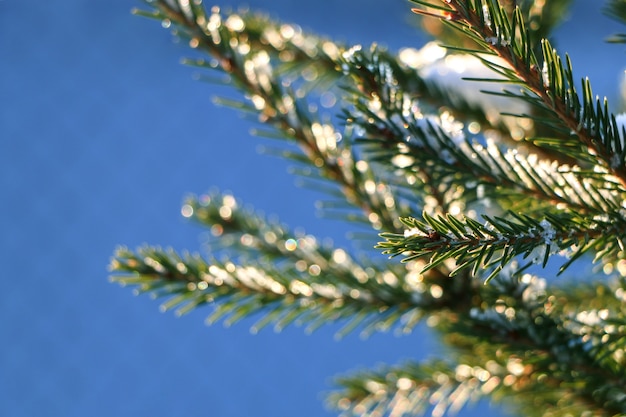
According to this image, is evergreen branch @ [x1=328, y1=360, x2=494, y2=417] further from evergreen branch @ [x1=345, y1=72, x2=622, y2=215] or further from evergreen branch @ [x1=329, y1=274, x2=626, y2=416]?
evergreen branch @ [x1=345, y1=72, x2=622, y2=215]

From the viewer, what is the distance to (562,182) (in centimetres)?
28

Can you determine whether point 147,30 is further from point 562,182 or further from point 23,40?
point 562,182

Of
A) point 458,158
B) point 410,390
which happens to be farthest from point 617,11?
point 410,390

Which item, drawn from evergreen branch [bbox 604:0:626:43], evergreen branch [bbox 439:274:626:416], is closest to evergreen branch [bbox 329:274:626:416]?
evergreen branch [bbox 439:274:626:416]

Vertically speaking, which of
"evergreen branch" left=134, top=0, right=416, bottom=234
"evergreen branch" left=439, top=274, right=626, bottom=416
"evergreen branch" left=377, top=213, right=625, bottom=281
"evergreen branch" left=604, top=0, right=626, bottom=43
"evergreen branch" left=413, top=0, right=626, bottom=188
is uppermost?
"evergreen branch" left=134, top=0, right=416, bottom=234

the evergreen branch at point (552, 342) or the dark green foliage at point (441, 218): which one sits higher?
the dark green foliage at point (441, 218)

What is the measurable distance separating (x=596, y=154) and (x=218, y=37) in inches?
6.7

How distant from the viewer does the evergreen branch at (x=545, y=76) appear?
0.22 meters

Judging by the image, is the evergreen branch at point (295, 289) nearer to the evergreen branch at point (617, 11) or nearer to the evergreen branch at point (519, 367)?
the evergreen branch at point (519, 367)

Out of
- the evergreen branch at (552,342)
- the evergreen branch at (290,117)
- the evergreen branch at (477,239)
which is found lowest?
the evergreen branch at (552,342)

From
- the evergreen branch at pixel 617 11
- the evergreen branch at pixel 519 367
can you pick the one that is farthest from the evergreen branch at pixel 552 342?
the evergreen branch at pixel 617 11

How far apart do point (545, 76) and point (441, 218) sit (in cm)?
6

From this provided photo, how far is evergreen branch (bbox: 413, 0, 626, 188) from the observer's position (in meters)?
0.22

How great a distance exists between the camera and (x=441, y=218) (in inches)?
8.9
